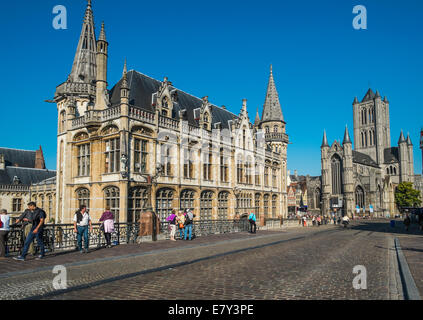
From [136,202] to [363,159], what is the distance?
101866 millimetres

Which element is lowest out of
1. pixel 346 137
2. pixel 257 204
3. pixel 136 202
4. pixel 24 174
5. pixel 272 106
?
pixel 257 204

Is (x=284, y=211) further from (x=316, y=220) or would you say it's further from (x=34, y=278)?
(x=34, y=278)

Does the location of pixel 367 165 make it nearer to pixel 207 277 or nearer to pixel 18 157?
pixel 18 157

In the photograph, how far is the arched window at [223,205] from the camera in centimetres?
3294

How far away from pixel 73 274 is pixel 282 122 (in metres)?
42.6

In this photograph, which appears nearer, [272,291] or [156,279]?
[272,291]

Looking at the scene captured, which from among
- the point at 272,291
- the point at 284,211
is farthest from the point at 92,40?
the point at 284,211

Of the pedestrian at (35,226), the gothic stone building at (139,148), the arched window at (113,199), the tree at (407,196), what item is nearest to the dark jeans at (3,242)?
the pedestrian at (35,226)

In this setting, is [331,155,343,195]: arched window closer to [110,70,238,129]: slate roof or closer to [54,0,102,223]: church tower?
[110,70,238,129]: slate roof

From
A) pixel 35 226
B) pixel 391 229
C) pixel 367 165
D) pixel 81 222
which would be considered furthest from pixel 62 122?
pixel 367 165

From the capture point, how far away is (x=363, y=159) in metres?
108

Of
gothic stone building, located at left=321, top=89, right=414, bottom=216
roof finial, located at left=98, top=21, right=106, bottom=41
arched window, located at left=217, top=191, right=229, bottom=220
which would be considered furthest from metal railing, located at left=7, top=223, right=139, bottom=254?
gothic stone building, located at left=321, top=89, right=414, bottom=216

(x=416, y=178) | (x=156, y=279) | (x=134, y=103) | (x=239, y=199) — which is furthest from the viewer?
(x=416, y=178)

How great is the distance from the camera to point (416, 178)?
4823 inches
